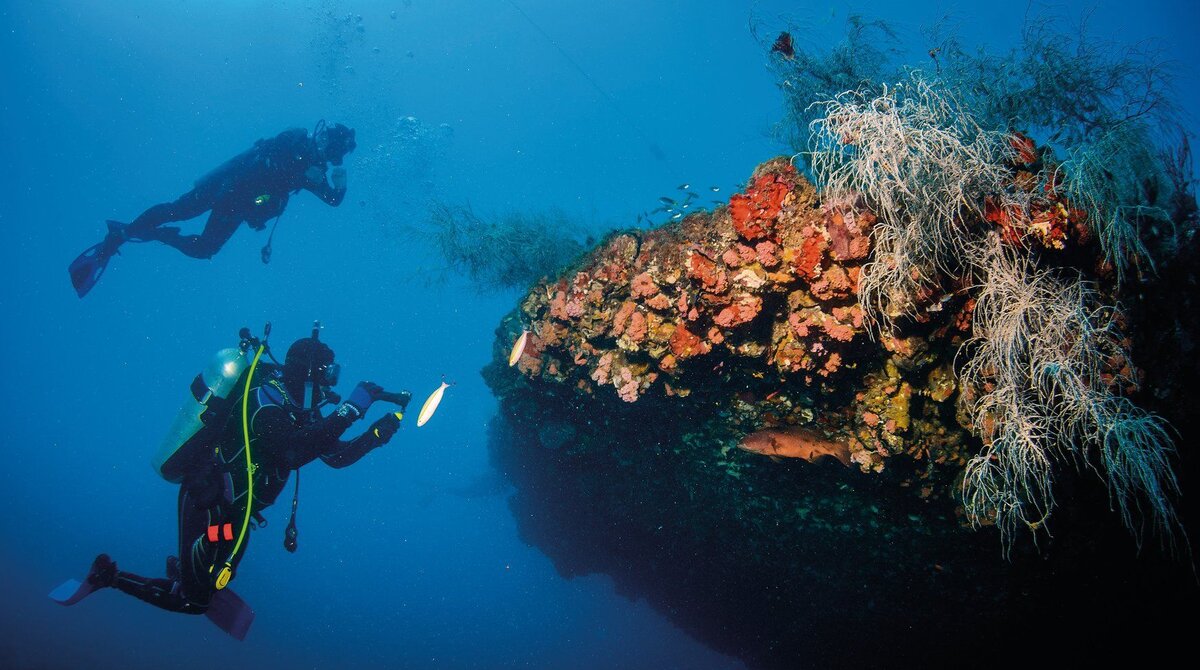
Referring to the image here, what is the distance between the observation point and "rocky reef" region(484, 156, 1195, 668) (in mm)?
3551

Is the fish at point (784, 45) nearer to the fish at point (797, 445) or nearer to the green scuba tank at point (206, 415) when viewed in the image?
the fish at point (797, 445)

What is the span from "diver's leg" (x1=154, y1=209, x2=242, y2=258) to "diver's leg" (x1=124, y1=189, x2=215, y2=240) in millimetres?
231

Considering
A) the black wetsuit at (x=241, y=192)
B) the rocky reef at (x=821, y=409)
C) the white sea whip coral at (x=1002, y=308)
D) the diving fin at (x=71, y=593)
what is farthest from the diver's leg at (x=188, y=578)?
the black wetsuit at (x=241, y=192)

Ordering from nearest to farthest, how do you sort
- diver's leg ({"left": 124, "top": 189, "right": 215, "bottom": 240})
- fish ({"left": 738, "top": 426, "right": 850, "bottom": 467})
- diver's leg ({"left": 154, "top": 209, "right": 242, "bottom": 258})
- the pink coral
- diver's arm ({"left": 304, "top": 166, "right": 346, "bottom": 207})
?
fish ({"left": 738, "top": 426, "right": 850, "bottom": 467})
the pink coral
diver's leg ({"left": 124, "top": 189, "right": 215, "bottom": 240})
diver's leg ({"left": 154, "top": 209, "right": 242, "bottom": 258})
diver's arm ({"left": 304, "top": 166, "right": 346, "bottom": 207})

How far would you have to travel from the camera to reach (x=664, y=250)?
483 cm

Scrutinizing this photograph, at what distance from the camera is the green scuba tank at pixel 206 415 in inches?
240

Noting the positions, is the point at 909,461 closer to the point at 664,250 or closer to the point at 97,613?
the point at 664,250

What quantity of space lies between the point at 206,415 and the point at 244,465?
0.86 m

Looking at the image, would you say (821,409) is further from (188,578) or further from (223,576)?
(188,578)

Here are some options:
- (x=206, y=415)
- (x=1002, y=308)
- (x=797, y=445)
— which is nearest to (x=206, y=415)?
(x=206, y=415)

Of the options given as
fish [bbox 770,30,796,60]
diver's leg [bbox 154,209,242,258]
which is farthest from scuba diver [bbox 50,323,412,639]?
diver's leg [bbox 154,209,242,258]

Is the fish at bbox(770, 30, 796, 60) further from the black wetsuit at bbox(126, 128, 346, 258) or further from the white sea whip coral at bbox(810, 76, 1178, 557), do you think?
the black wetsuit at bbox(126, 128, 346, 258)

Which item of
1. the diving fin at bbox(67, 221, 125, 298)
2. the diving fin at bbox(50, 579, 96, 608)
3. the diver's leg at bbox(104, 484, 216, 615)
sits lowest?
the diving fin at bbox(50, 579, 96, 608)

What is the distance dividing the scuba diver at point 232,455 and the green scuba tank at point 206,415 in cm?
1
